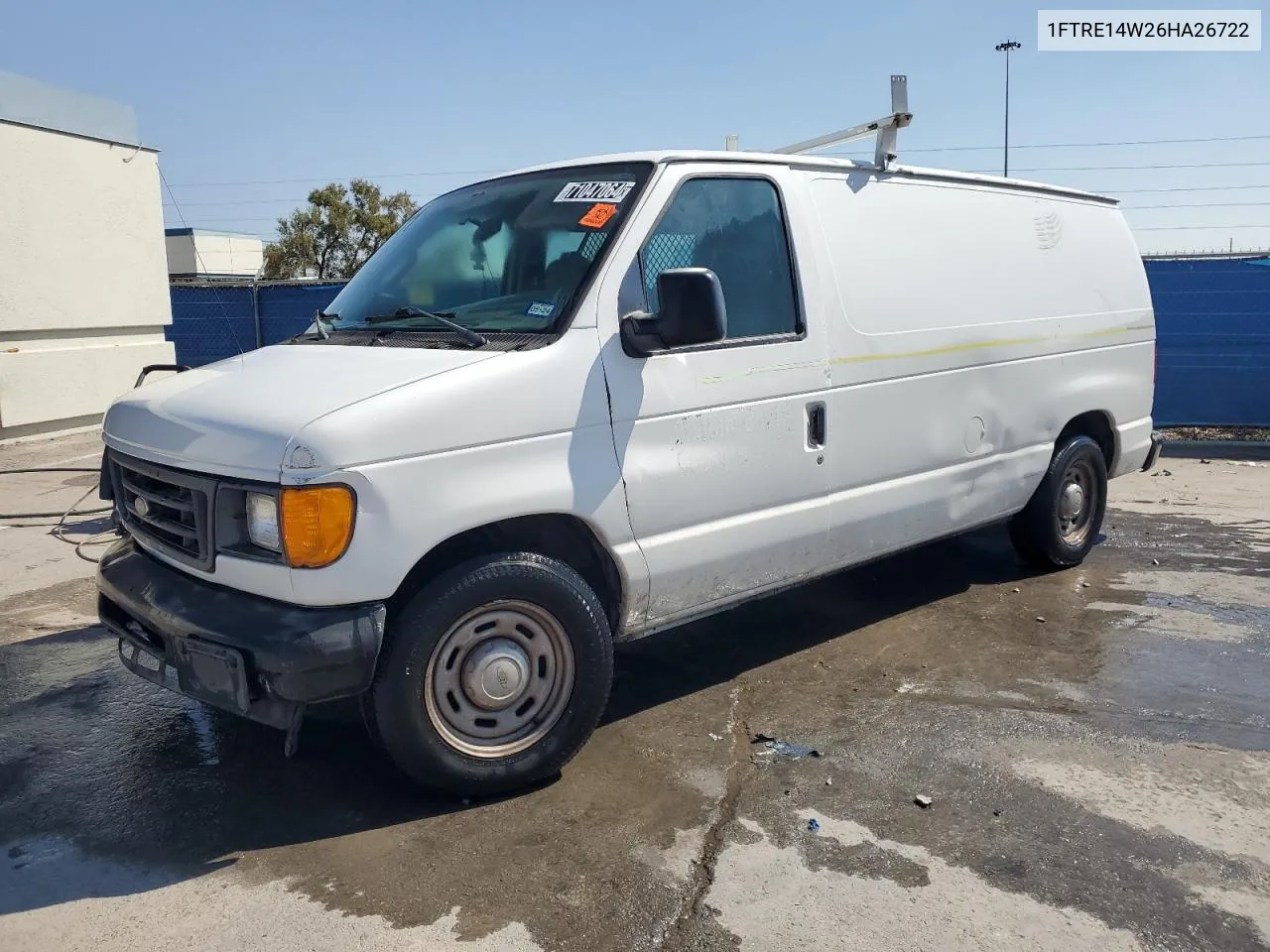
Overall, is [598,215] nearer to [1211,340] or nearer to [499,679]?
[499,679]

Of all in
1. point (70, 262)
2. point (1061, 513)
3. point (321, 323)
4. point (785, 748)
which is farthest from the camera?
point (70, 262)

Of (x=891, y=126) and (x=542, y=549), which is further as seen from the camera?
(x=891, y=126)

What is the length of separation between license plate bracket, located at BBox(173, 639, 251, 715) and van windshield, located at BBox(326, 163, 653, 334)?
1421 millimetres

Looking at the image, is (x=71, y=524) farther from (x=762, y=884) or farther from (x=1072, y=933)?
(x=1072, y=933)

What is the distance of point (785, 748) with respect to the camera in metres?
4.04

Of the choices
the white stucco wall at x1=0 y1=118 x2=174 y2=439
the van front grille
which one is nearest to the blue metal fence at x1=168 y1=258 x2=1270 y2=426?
the van front grille

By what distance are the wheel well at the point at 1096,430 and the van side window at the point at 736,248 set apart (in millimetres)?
2620

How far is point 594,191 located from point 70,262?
1047cm

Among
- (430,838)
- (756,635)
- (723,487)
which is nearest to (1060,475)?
(756,635)

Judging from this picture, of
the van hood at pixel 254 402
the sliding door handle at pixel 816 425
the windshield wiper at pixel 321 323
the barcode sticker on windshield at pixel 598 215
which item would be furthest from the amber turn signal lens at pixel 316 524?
the sliding door handle at pixel 816 425

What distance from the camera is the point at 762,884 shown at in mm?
3094

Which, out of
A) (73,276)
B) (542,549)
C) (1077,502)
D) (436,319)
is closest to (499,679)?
(542,549)

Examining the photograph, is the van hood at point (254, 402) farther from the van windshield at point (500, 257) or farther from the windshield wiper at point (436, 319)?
the van windshield at point (500, 257)

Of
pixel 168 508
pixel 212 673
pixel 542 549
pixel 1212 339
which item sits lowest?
pixel 212 673
